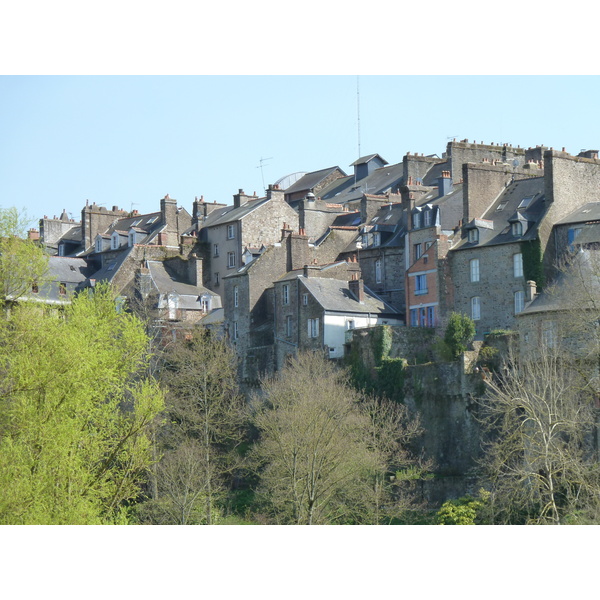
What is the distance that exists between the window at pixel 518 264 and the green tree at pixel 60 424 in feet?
84.0

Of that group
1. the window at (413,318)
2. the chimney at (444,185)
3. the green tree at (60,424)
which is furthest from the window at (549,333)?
the green tree at (60,424)

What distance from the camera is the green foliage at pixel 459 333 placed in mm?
52656

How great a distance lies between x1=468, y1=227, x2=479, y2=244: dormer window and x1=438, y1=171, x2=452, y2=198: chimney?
7290 mm

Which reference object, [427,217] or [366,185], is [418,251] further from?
[366,185]

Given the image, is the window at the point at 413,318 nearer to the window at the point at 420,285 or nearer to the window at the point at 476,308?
the window at the point at 420,285

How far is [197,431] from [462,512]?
1732 cm

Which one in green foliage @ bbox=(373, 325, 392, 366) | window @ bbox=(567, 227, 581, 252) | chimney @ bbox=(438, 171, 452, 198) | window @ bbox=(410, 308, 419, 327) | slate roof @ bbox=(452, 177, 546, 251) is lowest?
green foliage @ bbox=(373, 325, 392, 366)

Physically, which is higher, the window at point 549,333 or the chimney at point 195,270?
the chimney at point 195,270

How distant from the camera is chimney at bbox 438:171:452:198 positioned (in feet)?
208

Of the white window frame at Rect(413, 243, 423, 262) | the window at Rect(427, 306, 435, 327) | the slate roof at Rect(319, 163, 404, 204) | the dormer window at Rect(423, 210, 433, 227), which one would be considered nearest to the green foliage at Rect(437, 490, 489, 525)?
the window at Rect(427, 306, 435, 327)

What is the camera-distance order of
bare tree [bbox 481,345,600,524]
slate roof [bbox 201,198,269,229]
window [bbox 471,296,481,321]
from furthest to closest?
slate roof [bbox 201,198,269,229] → window [bbox 471,296,481,321] → bare tree [bbox 481,345,600,524]

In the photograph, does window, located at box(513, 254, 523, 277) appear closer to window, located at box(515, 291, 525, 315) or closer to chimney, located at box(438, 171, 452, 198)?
window, located at box(515, 291, 525, 315)

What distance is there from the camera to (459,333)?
52688 mm

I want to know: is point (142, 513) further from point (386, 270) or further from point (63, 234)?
point (63, 234)
